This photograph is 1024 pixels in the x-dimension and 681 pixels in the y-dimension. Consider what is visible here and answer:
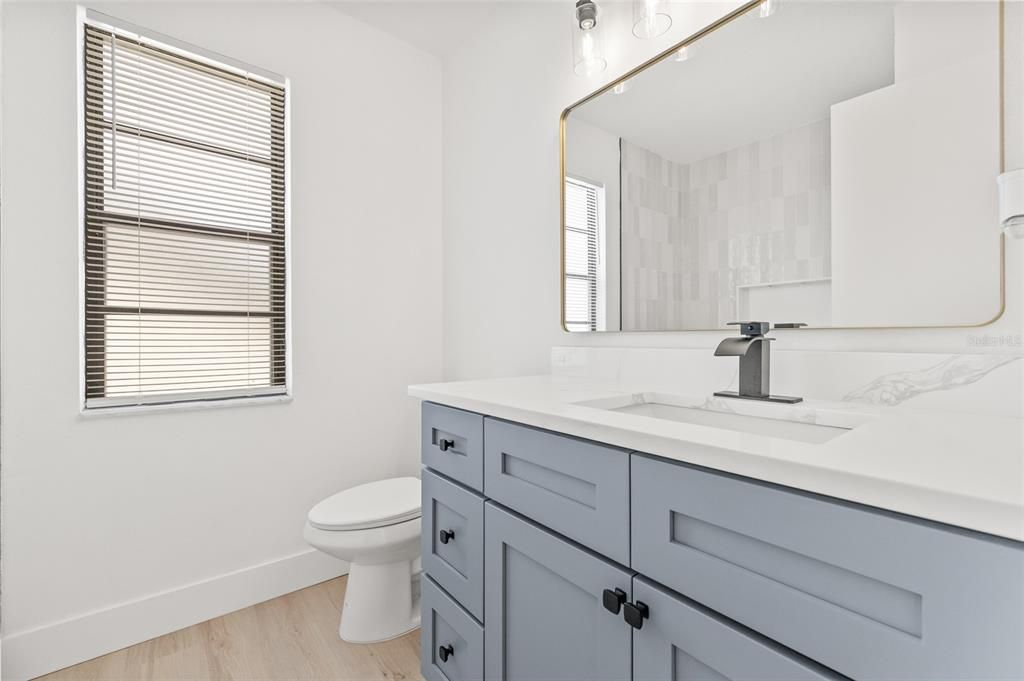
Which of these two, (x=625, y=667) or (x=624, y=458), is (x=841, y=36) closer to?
(x=624, y=458)

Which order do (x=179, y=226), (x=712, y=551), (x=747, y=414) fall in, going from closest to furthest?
1. (x=712, y=551)
2. (x=747, y=414)
3. (x=179, y=226)

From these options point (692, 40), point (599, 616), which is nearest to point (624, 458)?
point (599, 616)

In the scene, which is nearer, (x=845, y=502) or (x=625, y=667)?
(x=845, y=502)

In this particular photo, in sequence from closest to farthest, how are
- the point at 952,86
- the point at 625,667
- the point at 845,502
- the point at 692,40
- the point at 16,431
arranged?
1. the point at 845,502
2. the point at 625,667
3. the point at 952,86
4. the point at 692,40
5. the point at 16,431

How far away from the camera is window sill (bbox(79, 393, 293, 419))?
5.29 ft

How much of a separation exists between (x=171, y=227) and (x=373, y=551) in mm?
1422

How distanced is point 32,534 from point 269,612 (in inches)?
32.1

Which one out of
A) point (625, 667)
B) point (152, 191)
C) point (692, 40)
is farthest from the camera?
point (152, 191)

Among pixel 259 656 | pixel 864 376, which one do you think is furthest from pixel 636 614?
pixel 259 656

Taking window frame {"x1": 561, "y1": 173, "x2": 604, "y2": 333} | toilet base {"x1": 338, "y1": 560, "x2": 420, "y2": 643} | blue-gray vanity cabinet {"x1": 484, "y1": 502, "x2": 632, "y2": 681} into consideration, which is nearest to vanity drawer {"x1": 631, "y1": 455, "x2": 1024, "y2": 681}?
blue-gray vanity cabinet {"x1": 484, "y1": 502, "x2": 632, "y2": 681}

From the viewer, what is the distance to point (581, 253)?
5.55ft

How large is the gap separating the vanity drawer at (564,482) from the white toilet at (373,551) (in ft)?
2.25

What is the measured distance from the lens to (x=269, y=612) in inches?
72.8

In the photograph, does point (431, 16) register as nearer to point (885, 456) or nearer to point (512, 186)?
point (512, 186)
